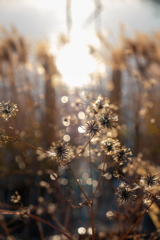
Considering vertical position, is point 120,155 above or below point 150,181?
above

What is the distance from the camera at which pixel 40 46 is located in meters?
4.47

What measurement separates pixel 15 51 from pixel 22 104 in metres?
1.14

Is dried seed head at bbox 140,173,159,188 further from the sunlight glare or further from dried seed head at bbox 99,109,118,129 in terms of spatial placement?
the sunlight glare

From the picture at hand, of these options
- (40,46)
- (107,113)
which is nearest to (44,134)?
(40,46)

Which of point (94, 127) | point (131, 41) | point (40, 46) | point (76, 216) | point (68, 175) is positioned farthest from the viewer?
point (40, 46)

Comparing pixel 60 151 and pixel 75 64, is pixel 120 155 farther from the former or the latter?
pixel 75 64

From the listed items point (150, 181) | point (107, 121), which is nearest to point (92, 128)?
point (107, 121)

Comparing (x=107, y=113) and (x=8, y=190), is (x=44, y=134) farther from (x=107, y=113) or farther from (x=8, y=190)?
(x=107, y=113)

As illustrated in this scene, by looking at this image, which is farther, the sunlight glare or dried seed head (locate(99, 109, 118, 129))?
the sunlight glare

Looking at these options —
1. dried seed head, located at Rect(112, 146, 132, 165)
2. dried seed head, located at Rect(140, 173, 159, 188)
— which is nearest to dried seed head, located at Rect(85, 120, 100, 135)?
dried seed head, located at Rect(112, 146, 132, 165)

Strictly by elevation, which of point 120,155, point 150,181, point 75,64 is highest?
point 75,64

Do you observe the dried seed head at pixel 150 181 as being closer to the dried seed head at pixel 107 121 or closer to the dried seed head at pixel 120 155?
the dried seed head at pixel 120 155

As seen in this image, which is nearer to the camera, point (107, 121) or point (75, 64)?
point (107, 121)

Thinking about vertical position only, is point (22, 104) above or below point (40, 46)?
below
